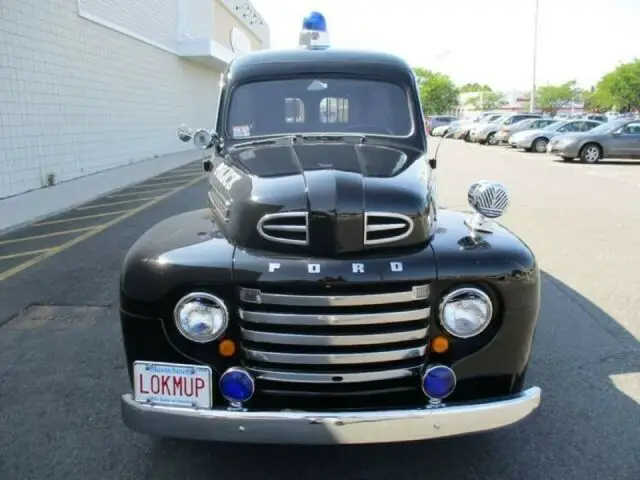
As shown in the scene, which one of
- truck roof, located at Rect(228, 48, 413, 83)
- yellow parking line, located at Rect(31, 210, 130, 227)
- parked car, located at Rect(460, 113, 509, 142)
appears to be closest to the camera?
truck roof, located at Rect(228, 48, 413, 83)

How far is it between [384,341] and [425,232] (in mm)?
570

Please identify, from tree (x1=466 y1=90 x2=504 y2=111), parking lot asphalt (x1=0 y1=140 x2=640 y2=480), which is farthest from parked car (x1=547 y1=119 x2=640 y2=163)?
tree (x1=466 y1=90 x2=504 y2=111)

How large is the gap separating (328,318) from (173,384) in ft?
2.44

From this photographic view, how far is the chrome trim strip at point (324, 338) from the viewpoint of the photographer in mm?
2623

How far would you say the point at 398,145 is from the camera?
13.3ft

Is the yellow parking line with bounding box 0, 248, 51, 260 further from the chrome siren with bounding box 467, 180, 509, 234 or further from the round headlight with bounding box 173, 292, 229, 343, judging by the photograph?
the chrome siren with bounding box 467, 180, 509, 234

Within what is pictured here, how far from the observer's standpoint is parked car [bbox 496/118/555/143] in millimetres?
29375

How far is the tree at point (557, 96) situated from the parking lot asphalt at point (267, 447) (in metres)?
105

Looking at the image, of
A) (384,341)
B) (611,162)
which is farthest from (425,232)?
(611,162)

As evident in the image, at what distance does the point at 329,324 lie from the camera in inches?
103

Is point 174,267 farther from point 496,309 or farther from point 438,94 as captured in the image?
point 438,94

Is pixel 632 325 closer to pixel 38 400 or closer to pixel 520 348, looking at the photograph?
pixel 520 348

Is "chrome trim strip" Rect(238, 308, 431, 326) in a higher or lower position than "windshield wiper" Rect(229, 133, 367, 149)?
lower

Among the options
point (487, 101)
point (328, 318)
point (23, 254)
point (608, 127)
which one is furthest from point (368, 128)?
point (487, 101)
